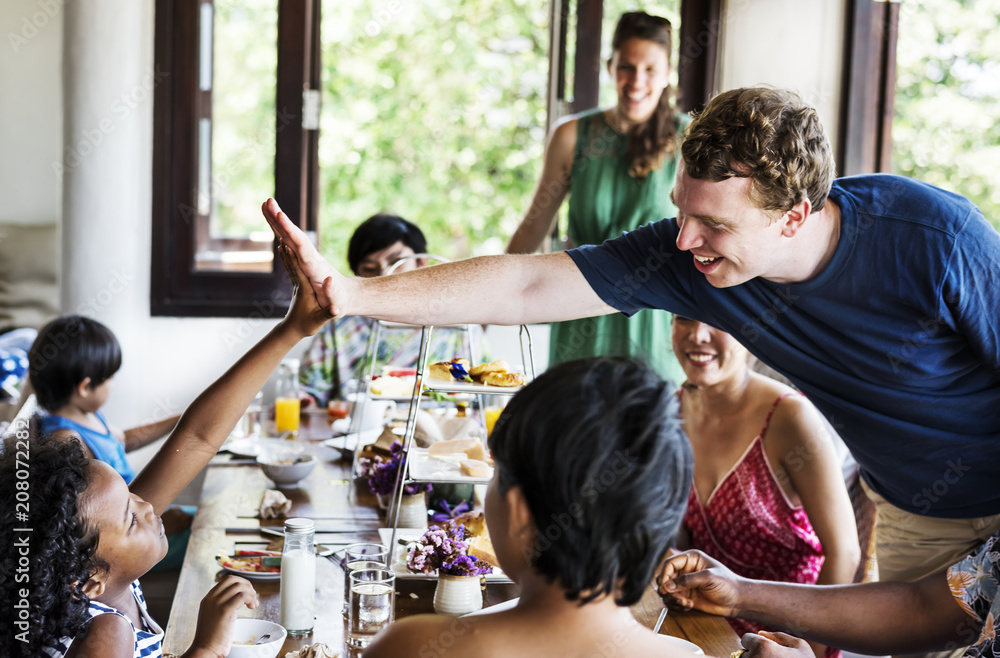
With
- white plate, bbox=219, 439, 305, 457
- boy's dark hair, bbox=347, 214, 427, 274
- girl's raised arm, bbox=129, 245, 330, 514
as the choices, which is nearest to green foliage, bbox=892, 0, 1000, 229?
boy's dark hair, bbox=347, 214, 427, 274

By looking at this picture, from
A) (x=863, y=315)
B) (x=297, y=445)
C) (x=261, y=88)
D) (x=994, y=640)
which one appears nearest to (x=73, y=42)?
(x=261, y=88)

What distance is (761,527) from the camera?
1990mm

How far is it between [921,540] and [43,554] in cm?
144

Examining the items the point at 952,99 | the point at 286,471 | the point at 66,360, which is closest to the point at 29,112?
the point at 66,360

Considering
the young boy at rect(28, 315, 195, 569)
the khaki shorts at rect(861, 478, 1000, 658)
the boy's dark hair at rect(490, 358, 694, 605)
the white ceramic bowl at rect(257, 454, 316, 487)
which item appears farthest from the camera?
the young boy at rect(28, 315, 195, 569)

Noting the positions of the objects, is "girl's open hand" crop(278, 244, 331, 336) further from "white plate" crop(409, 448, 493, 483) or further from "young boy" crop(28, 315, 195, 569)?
"young boy" crop(28, 315, 195, 569)

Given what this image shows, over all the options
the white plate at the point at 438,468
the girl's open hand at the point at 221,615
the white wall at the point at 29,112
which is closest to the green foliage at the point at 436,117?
the white wall at the point at 29,112

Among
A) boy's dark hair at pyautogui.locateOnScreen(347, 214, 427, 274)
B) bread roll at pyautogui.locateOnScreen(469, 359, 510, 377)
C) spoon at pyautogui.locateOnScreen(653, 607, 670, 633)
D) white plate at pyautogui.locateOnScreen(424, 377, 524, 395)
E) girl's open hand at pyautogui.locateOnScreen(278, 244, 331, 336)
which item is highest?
boy's dark hair at pyautogui.locateOnScreen(347, 214, 427, 274)

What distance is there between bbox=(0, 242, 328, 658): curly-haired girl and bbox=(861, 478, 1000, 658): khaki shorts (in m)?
1.13

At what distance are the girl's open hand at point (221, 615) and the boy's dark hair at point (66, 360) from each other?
1.30 metres

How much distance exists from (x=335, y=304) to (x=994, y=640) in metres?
1.08

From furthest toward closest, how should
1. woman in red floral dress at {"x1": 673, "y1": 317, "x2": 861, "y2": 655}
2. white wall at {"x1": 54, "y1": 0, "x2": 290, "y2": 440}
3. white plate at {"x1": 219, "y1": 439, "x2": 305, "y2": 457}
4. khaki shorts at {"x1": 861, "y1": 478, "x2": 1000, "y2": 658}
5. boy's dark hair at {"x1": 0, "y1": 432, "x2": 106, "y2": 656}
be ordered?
white wall at {"x1": 54, "y1": 0, "x2": 290, "y2": 440} < white plate at {"x1": 219, "y1": 439, "x2": 305, "y2": 457} < woman in red floral dress at {"x1": 673, "y1": 317, "x2": 861, "y2": 655} < khaki shorts at {"x1": 861, "y1": 478, "x2": 1000, "y2": 658} < boy's dark hair at {"x1": 0, "y1": 432, "x2": 106, "y2": 656}

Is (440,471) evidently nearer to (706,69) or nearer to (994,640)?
(994,640)

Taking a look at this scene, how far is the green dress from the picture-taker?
9.82 feet
